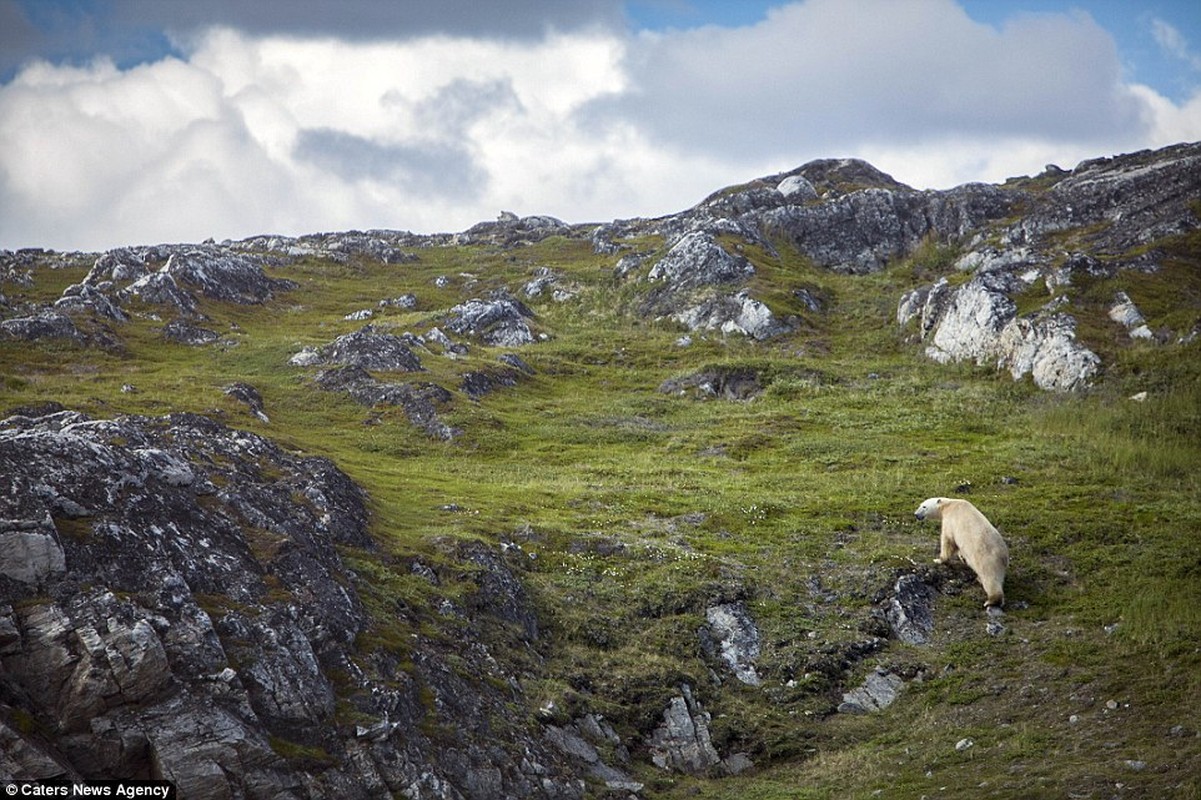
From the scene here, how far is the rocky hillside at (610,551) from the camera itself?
18328 millimetres

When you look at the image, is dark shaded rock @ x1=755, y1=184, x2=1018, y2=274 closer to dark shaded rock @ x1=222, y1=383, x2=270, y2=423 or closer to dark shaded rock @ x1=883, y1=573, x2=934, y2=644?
dark shaded rock @ x1=222, y1=383, x2=270, y2=423

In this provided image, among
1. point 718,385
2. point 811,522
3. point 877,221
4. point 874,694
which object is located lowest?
point 874,694

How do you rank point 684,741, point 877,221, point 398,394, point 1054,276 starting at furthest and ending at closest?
point 877,221 → point 1054,276 → point 398,394 → point 684,741

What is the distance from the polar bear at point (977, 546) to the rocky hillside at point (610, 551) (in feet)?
3.02

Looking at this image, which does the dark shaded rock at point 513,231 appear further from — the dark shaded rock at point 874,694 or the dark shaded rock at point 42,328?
the dark shaded rock at point 874,694

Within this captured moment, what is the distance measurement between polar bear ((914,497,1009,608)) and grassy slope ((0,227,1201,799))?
889 millimetres

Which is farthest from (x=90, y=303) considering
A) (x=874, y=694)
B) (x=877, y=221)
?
(x=877, y=221)

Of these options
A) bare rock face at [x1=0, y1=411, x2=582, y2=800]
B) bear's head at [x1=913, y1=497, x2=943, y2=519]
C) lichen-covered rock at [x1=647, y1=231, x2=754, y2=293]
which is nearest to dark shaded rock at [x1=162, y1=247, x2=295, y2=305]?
lichen-covered rock at [x1=647, y1=231, x2=754, y2=293]

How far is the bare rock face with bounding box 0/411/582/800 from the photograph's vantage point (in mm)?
16109

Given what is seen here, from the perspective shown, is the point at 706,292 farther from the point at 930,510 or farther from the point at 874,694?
the point at 874,694

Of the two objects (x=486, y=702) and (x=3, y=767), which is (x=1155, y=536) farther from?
(x=3, y=767)

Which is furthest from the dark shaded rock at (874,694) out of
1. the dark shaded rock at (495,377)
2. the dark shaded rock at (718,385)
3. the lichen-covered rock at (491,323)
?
the lichen-covered rock at (491,323)

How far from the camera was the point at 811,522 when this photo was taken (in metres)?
41.8

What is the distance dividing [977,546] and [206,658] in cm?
2660
